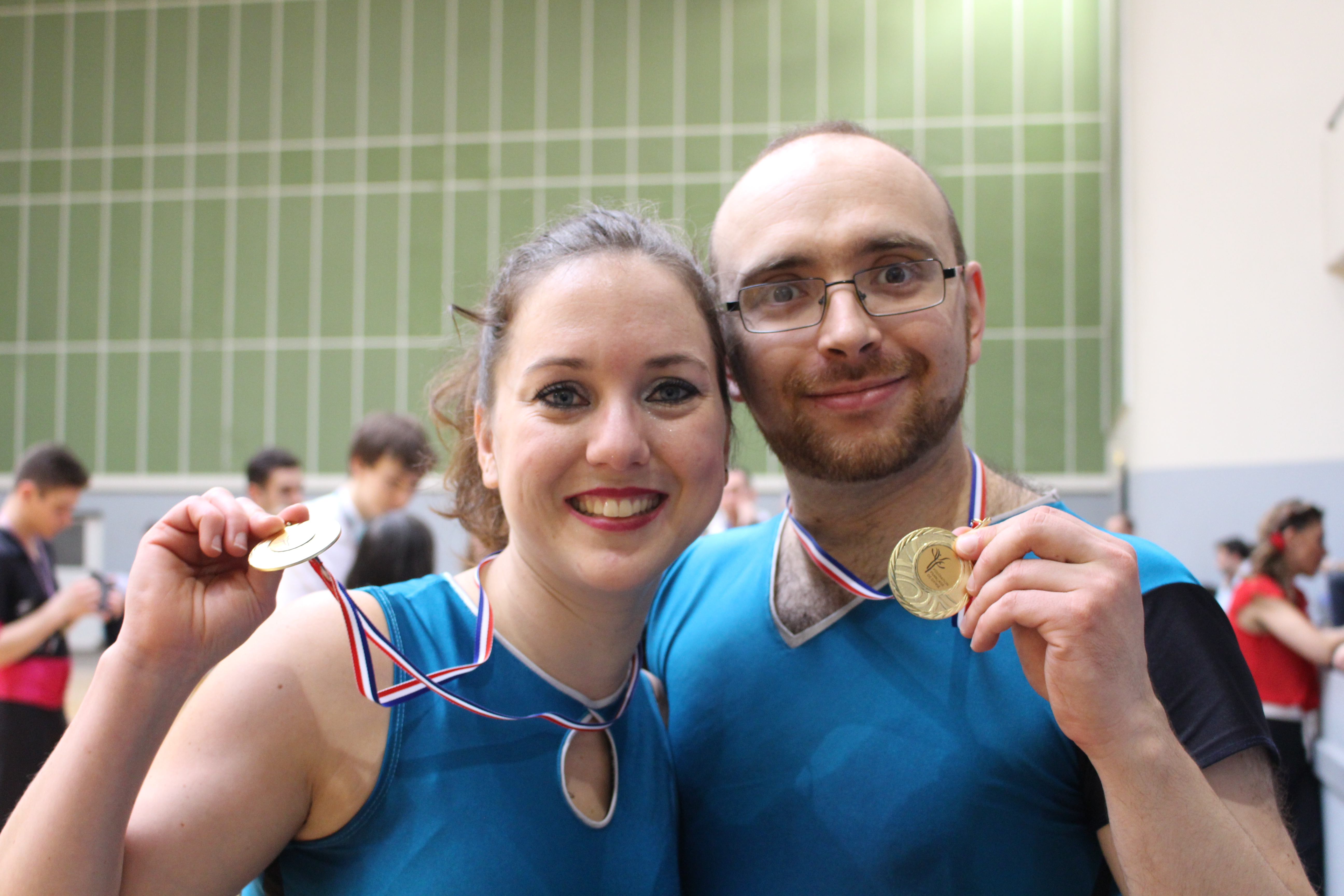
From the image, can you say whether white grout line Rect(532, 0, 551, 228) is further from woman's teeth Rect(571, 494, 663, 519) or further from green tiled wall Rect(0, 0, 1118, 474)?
woman's teeth Rect(571, 494, 663, 519)

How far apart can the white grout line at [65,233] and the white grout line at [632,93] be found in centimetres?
806

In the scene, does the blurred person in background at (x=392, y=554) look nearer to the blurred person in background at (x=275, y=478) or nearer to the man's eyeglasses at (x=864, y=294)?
the man's eyeglasses at (x=864, y=294)

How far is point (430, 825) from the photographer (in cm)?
161

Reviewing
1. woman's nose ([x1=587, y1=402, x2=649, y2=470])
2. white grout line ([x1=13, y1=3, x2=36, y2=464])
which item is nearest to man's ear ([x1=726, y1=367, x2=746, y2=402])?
woman's nose ([x1=587, y1=402, x2=649, y2=470])

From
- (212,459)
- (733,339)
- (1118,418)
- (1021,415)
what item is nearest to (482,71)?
(212,459)

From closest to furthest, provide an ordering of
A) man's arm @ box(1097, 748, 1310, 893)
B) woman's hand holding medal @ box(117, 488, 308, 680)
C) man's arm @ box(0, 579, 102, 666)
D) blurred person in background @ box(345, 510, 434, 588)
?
woman's hand holding medal @ box(117, 488, 308, 680), man's arm @ box(1097, 748, 1310, 893), blurred person in background @ box(345, 510, 434, 588), man's arm @ box(0, 579, 102, 666)

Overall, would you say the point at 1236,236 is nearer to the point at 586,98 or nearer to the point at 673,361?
the point at 673,361

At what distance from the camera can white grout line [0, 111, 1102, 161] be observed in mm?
13195

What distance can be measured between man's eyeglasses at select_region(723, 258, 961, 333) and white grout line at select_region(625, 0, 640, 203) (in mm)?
12233

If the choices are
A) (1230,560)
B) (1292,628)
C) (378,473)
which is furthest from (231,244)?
(1292,628)

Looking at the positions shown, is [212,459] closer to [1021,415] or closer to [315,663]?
[1021,415]

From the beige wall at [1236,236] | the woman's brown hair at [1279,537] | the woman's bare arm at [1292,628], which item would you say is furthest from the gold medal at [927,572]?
the beige wall at [1236,236]

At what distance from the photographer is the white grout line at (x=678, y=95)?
1377 cm

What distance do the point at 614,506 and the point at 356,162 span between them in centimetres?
1398
